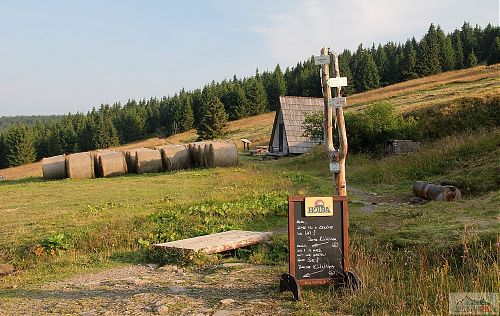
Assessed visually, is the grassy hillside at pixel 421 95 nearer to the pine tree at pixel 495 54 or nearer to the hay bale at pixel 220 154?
the pine tree at pixel 495 54

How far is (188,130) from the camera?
8881 cm

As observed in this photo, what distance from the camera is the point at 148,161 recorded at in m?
25.0

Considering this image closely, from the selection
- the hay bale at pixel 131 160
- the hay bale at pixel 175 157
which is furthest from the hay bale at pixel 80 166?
the hay bale at pixel 175 157

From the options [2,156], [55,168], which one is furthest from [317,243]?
[2,156]

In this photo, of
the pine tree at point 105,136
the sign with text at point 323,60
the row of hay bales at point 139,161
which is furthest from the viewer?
the pine tree at point 105,136

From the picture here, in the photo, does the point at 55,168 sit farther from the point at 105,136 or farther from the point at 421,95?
the point at 105,136

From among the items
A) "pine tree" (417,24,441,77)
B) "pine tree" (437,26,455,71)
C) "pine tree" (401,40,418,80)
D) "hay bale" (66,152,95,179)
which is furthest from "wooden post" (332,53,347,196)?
"pine tree" (437,26,455,71)

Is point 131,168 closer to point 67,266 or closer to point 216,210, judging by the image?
point 216,210

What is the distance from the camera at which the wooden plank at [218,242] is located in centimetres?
838

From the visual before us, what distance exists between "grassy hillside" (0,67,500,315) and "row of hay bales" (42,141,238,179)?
10.7ft

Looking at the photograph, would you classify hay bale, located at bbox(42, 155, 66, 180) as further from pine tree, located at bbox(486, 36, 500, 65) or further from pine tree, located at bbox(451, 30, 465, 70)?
pine tree, located at bbox(451, 30, 465, 70)

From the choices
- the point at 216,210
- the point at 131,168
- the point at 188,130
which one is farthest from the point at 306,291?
the point at 188,130

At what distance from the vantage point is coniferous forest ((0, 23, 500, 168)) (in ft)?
267

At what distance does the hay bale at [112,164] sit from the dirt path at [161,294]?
56.0 ft
